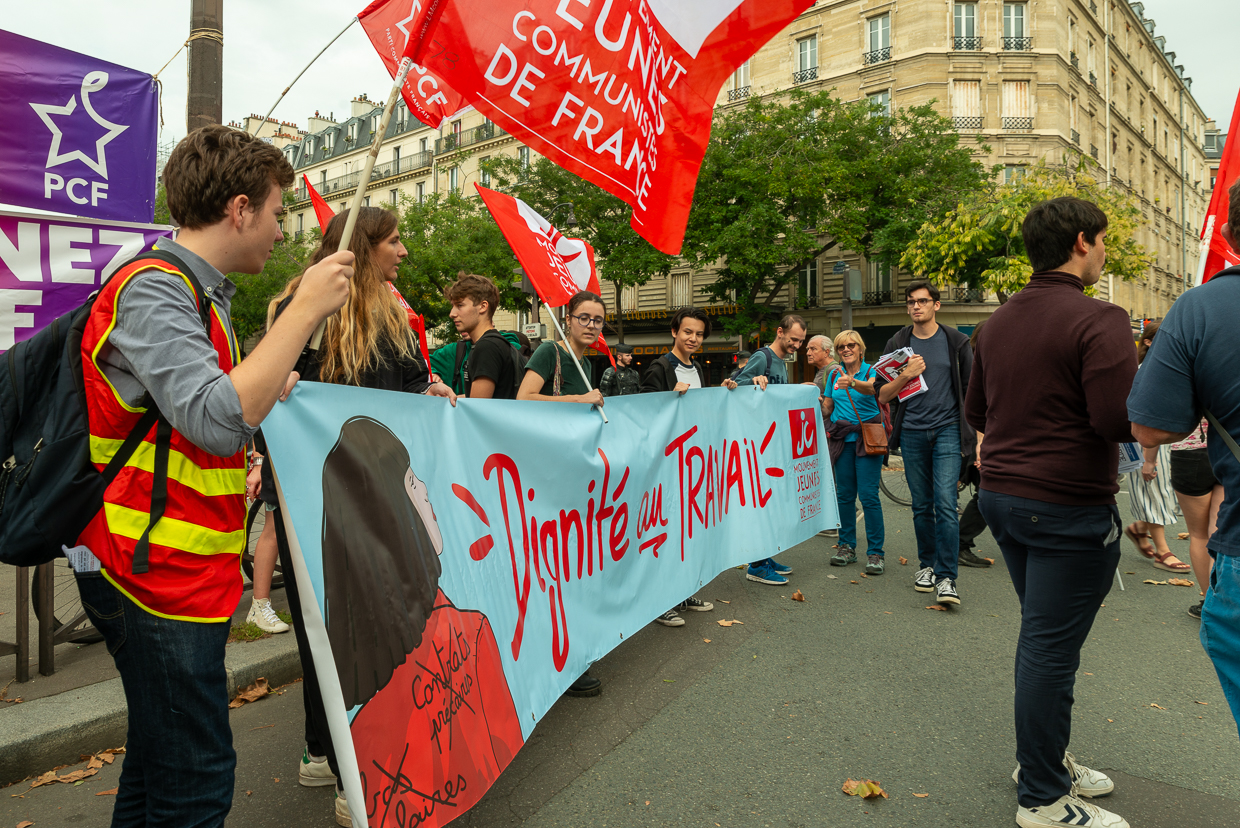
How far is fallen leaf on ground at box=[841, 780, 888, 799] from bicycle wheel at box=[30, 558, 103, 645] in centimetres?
312

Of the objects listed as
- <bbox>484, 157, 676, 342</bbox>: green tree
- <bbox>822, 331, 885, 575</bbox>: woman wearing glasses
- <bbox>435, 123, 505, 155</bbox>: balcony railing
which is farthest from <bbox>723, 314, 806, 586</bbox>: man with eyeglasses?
<bbox>435, 123, 505, 155</bbox>: balcony railing

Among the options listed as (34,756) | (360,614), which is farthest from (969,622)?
(34,756)

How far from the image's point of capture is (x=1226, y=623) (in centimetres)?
187

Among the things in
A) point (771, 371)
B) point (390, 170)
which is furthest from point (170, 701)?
point (390, 170)

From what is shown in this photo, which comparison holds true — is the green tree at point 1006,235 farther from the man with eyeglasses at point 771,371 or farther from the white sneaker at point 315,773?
the white sneaker at point 315,773

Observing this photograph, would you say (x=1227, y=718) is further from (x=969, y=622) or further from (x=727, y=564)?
(x=727, y=564)

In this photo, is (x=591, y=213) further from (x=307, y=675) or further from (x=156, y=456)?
(x=156, y=456)

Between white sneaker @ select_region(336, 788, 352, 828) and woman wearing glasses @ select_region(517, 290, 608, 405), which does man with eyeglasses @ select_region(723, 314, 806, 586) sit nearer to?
woman wearing glasses @ select_region(517, 290, 608, 405)

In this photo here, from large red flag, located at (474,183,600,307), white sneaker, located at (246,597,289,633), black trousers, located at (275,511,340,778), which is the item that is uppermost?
large red flag, located at (474,183,600,307)

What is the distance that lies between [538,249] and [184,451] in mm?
3581

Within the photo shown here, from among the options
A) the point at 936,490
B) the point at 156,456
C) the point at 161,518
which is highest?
the point at 156,456

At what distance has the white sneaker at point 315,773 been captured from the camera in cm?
290

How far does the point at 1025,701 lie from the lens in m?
2.60

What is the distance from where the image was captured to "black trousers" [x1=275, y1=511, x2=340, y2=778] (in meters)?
2.20
